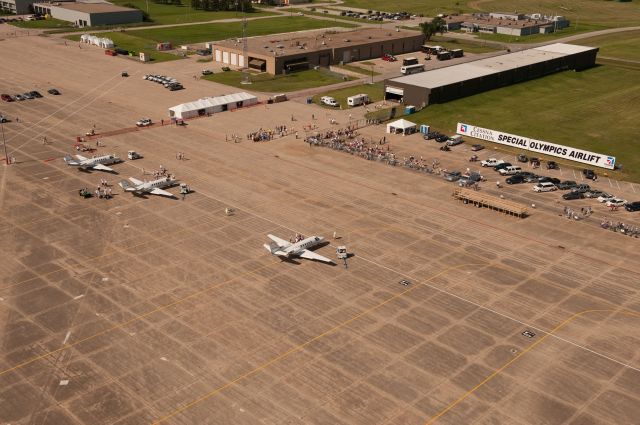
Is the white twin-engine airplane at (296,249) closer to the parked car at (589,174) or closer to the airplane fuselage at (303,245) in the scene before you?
the airplane fuselage at (303,245)

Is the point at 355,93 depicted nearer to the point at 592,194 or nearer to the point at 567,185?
the point at 567,185

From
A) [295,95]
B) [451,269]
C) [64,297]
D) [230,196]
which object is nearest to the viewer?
[64,297]

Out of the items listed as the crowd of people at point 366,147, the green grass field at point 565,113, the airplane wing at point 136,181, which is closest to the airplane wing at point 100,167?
Result: the airplane wing at point 136,181

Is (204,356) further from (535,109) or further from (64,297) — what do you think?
(535,109)

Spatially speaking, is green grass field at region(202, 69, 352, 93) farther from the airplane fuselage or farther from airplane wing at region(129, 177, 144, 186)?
the airplane fuselage

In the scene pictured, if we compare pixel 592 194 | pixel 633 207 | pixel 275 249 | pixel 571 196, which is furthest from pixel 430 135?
pixel 275 249

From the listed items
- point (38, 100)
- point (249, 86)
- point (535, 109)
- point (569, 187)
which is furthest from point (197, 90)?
point (569, 187)
